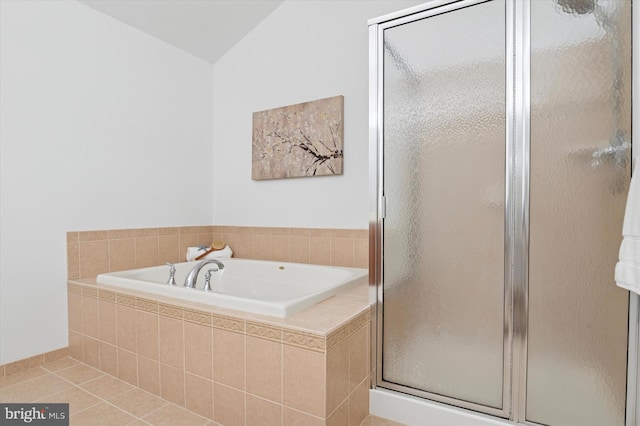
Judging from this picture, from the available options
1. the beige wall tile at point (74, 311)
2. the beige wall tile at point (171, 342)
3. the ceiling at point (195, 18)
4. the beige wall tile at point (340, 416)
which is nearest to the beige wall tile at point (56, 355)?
the beige wall tile at point (74, 311)

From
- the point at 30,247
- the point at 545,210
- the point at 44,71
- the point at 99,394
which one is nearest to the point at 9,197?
the point at 30,247

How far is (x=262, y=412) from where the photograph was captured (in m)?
1.44

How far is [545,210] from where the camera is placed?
4.49 ft

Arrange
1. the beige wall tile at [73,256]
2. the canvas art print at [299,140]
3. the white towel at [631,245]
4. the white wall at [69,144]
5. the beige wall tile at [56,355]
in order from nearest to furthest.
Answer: the white towel at [631,245] → the white wall at [69,144] → the beige wall tile at [56,355] → the beige wall tile at [73,256] → the canvas art print at [299,140]

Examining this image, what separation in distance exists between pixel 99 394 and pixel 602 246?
239 centimetres

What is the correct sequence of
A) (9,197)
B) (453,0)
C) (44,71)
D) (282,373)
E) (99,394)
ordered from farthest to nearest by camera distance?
(44,71) → (9,197) → (99,394) → (453,0) → (282,373)

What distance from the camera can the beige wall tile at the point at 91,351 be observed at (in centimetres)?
207

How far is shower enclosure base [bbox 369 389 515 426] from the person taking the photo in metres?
1.48

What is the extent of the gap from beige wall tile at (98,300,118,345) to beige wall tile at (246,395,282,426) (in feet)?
3.28

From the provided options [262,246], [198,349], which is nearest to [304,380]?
[198,349]

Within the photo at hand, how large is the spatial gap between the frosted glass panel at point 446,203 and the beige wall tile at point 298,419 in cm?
50

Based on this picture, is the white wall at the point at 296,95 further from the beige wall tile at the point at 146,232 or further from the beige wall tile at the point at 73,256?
the beige wall tile at the point at 73,256

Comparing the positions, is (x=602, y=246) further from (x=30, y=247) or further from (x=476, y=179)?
(x=30, y=247)

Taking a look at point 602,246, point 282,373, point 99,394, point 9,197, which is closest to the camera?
point 602,246
